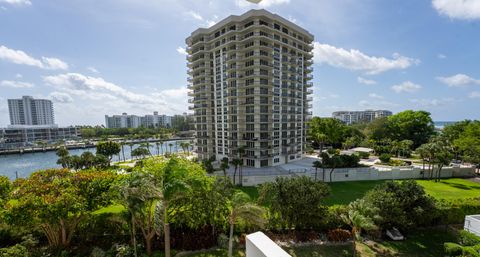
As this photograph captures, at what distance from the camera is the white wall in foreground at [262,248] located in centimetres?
715

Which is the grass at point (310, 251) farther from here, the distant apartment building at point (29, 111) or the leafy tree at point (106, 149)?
the distant apartment building at point (29, 111)

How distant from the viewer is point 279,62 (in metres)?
50.4

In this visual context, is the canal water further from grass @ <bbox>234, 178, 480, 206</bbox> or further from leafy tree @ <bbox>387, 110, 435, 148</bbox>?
leafy tree @ <bbox>387, 110, 435, 148</bbox>

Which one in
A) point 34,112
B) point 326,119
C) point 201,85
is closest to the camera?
point 201,85

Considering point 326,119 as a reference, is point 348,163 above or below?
below

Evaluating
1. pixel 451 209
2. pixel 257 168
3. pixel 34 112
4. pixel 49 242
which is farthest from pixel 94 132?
pixel 451 209

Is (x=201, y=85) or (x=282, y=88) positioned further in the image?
(x=201, y=85)

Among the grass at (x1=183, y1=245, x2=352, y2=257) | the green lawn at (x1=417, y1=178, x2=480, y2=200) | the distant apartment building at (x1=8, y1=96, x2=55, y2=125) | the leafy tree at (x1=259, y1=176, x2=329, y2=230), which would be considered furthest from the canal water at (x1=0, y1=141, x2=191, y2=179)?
the distant apartment building at (x1=8, y1=96, x2=55, y2=125)

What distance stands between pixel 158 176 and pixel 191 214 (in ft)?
14.3

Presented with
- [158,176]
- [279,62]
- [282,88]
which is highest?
[279,62]

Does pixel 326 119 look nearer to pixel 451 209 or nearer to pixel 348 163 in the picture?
pixel 348 163

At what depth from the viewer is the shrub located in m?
19.0

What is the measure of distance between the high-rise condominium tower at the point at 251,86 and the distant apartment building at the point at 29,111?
196481 mm

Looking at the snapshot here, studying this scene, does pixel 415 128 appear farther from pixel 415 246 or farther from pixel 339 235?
pixel 339 235
